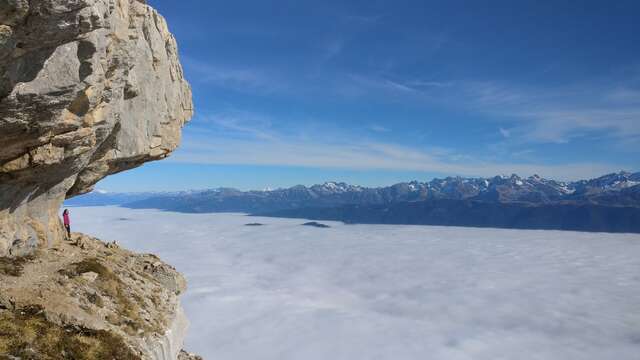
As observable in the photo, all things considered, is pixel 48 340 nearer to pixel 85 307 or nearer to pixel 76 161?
pixel 85 307

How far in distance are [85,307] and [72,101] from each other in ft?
42.8

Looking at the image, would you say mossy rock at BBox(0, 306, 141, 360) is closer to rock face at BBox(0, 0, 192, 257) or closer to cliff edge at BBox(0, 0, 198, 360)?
cliff edge at BBox(0, 0, 198, 360)

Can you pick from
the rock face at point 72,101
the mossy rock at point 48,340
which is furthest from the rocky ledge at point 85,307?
the rock face at point 72,101

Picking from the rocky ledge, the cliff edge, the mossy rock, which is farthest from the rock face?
the mossy rock

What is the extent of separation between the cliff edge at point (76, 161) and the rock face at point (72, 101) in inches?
3.0

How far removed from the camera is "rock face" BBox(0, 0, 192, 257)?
19.6m

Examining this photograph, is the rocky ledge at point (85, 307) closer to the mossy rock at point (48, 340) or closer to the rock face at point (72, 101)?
the mossy rock at point (48, 340)

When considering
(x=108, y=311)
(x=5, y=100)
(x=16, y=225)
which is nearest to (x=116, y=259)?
(x=16, y=225)

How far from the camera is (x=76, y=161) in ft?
118

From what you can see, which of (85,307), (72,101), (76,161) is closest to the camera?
(72,101)

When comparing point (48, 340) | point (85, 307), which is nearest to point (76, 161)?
point (85, 307)

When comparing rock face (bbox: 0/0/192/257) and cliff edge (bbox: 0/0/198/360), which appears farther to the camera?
cliff edge (bbox: 0/0/198/360)

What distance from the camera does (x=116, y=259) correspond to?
41.7m

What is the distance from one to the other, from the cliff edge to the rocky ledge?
3.8 inches
